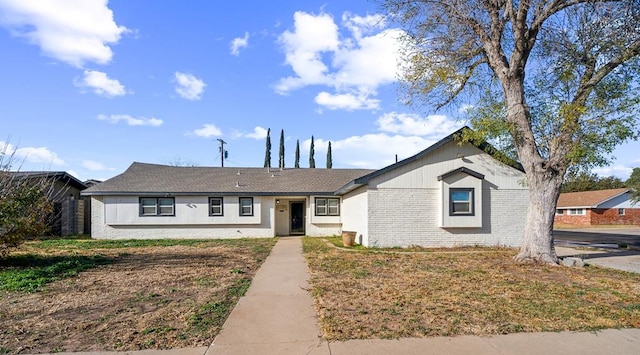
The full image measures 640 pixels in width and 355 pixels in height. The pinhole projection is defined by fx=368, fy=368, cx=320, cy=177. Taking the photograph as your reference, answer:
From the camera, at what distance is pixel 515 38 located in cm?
1066

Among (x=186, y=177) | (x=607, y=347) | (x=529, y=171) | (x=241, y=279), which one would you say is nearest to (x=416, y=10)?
(x=529, y=171)

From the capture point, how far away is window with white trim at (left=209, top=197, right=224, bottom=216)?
20.2 meters

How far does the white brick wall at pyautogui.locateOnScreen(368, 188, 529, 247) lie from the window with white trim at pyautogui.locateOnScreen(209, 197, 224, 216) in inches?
365

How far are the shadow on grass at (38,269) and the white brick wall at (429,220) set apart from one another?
9.59 meters

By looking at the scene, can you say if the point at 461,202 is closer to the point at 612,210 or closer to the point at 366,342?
the point at 366,342

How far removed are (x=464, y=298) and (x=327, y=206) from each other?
14.8m

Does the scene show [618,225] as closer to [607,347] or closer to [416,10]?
[416,10]

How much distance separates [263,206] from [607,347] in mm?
17570

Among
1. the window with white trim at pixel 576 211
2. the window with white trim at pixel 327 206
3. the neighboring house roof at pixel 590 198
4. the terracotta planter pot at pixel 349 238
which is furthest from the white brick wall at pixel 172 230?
the window with white trim at pixel 576 211

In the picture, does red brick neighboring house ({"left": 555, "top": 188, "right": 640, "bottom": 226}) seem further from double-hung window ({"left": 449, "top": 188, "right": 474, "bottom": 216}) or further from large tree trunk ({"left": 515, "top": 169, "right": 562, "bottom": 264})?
large tree trunk ({"left": 515, "top": 169, "right": 562, "bottom": 264})

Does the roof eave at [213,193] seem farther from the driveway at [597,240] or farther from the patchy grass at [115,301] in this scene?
the driveway at [597,240]

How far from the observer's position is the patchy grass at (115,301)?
468cm

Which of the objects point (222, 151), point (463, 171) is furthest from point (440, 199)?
point (222, 151)

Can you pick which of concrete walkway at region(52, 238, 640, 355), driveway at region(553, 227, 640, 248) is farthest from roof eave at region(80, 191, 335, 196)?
concrete walkway at region(52, 238, 640, 355)
